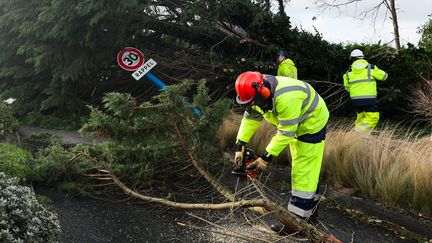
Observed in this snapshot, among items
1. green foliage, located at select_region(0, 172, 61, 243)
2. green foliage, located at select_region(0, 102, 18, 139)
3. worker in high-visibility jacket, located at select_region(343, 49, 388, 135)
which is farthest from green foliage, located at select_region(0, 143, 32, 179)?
worker in high-visibility jacket, located at select_region(343, 49, 388, 135)

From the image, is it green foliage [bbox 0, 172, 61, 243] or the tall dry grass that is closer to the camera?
green foliage [bbox 0, 172, 61, 243]

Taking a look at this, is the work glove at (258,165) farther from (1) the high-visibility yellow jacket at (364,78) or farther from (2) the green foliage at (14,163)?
(1) the high-visibility yellow jacket at (364,78)

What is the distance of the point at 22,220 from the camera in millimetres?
2723

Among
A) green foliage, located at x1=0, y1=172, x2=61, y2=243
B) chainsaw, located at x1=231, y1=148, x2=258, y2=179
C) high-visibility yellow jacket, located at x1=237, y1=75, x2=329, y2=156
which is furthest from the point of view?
chainsaw, located at x1=231, y1=148, x2=258, y2=179

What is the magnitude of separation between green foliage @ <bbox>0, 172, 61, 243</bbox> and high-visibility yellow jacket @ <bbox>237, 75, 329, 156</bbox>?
1.96m

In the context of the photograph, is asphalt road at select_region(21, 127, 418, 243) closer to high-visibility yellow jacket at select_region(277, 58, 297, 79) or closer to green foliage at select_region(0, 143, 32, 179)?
green foliage at select_region(0, 143, 32, 179)

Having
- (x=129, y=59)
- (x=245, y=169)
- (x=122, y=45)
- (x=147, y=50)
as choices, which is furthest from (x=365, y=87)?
(x=122, y=45)

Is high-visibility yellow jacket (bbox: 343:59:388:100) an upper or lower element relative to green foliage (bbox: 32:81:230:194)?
upper

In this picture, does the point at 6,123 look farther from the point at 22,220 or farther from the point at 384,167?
the point at 384,167

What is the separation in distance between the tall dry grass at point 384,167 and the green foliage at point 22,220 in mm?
3638

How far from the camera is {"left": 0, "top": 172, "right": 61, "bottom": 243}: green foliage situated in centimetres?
256

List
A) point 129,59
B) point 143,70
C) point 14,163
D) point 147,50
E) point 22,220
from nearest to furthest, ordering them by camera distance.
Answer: point 22,220 → point 14,163 → point 143,70 → point 129,59 → point 147,50

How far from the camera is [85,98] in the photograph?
10133 mm

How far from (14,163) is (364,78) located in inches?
225
